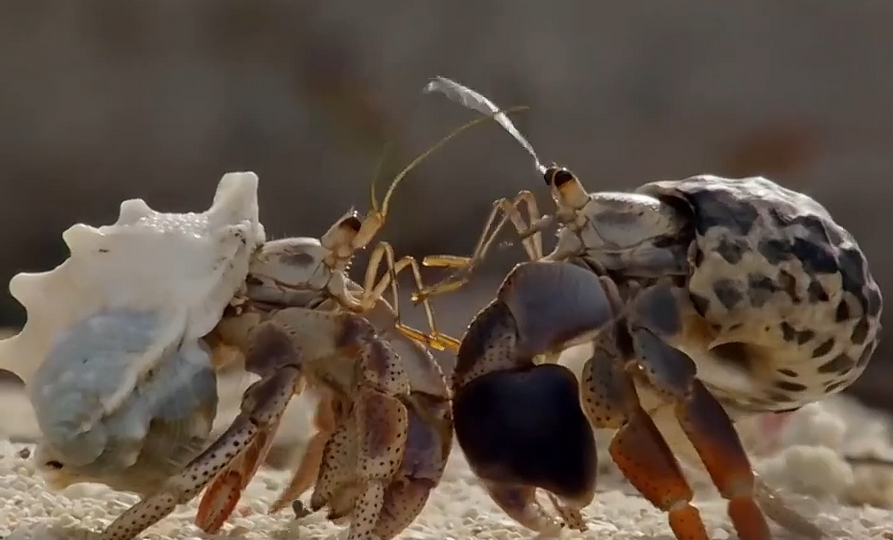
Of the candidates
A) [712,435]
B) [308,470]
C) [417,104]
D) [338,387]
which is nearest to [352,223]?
[338,387]

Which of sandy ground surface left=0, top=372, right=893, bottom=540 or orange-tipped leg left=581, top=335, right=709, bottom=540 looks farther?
sandy ground surface left=0, top=372, right=893, bottom=540

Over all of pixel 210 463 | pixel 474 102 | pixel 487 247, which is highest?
pixel 474 102

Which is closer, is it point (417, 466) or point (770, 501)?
point (417, 466)

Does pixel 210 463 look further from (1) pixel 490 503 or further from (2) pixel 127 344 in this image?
(1) pixel 490 503

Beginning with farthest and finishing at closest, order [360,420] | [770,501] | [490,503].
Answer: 1. [490,503]
2. [770,501]
3. [360,420]

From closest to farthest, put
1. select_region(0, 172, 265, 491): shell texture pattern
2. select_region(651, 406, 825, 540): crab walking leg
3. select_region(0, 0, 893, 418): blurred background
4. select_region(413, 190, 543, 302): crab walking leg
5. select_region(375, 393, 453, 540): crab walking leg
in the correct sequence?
select_region(0, 172, 265, 491): shell texture pattern → select_region(375, 393, 453, 540): crab walking leg → select_region(413, 190, 543, 302): crab walking leg → select_region(651, 406, 825, 540): crab walking leg → select_region(0, 0, 893, 418): blurred background

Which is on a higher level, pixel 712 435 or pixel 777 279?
pixel 777 279

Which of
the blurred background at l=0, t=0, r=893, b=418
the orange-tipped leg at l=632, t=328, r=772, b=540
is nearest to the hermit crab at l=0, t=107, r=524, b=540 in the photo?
the orange-tipped leg at l=632, t=328, r=772, b=540

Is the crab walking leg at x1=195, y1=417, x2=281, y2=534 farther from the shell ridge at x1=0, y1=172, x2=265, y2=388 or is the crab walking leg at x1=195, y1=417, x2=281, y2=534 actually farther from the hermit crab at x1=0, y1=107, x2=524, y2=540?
the shell ridge at x1=0, y1=172, x2=265, y2=388

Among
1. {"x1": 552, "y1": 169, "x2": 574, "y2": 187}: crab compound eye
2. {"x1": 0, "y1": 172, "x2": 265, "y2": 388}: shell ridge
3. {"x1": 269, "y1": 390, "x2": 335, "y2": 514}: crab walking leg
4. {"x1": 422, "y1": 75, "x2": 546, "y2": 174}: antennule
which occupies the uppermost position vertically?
{"x1": 422, "y1": 75, "x2": 546, "y2": 174}: antennule

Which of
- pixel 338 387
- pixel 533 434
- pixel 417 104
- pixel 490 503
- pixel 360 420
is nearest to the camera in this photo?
pixel 533 434
